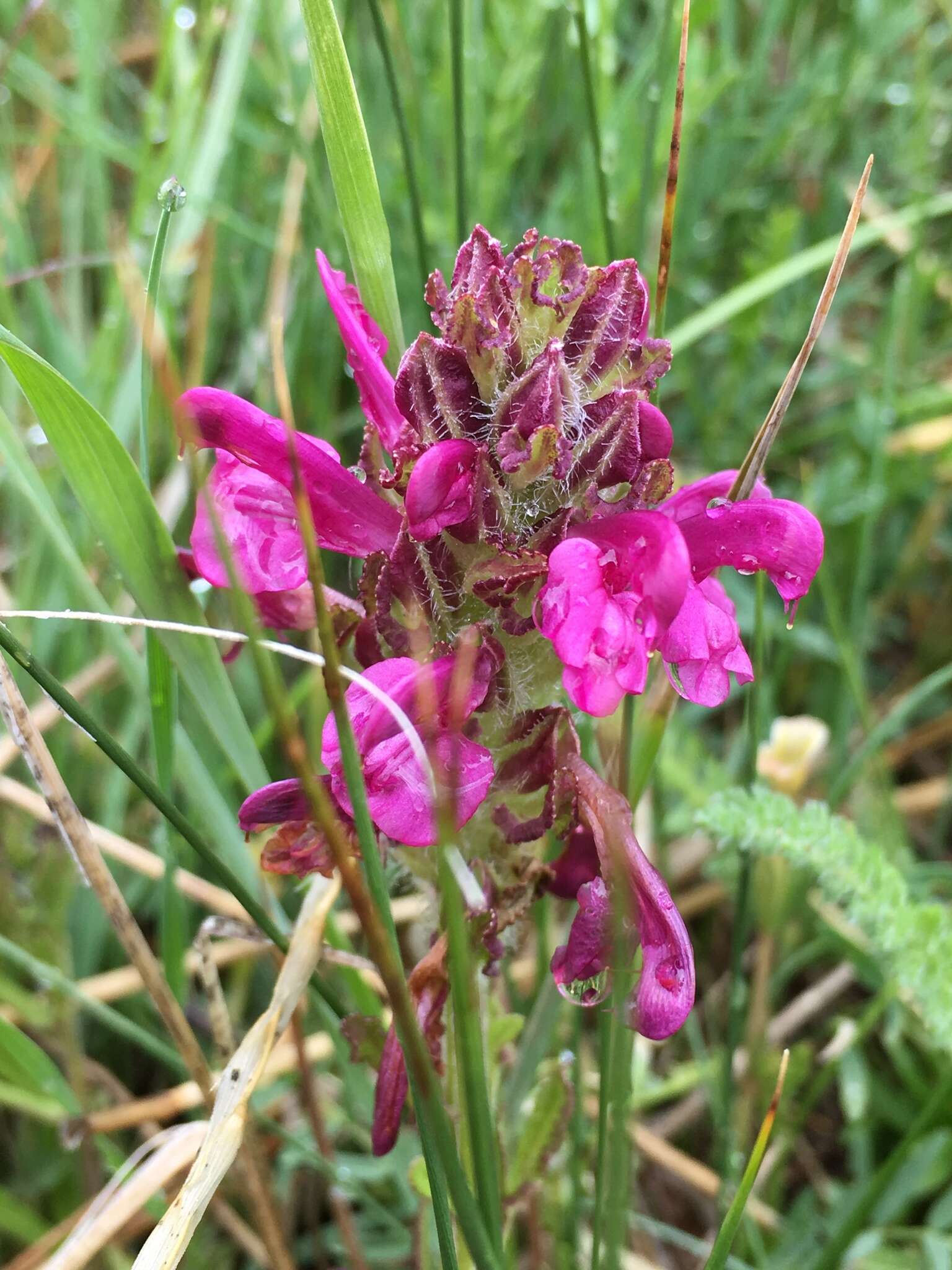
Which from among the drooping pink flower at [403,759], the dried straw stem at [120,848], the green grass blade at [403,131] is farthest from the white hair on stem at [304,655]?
the dried straw stem at [120,848]

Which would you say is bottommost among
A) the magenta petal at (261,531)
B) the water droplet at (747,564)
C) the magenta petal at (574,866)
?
the magenta petal at (574,866)

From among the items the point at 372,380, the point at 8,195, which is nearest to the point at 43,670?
the point at 372,380

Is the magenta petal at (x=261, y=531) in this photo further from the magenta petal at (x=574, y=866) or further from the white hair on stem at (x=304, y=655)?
the magenta petal at (x=574, y=866)

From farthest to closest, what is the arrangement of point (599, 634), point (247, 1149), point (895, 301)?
point (895, 301)
point (247, 1149)
point (599, 634)

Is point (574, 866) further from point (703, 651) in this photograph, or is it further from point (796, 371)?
point (796, 371)

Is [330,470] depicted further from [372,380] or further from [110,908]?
[110,908]

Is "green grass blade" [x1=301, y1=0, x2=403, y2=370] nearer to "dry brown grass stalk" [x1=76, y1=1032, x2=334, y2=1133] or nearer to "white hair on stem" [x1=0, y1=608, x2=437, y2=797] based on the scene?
"white hair on stem" [x1=0, y1=608, x2=437, y2=797]
